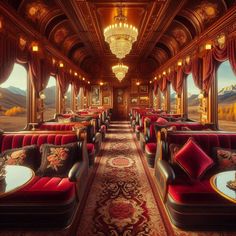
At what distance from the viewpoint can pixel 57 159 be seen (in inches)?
125

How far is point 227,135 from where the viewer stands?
3629mm

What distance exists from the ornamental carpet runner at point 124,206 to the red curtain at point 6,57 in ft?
10.4

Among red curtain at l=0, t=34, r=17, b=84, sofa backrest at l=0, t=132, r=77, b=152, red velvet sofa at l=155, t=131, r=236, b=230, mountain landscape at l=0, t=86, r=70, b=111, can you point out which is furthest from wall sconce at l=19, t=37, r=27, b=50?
red velvet sofa at l=155, t=131, r=236, b=230

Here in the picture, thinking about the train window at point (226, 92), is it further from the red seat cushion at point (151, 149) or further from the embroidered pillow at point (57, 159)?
the embroidered pillow at point (57, 159)

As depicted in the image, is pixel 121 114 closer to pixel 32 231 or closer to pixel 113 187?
pixel 113 187

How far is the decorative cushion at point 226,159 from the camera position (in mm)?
3090

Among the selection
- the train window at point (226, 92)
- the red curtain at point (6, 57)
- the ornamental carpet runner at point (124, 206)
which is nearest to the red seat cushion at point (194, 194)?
the ornamental carpet runner at point (124, 206)

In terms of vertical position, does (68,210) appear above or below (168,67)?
below

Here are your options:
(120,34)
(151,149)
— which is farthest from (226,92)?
(120,34)

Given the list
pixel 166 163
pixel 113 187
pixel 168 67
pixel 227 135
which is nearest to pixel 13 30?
pixel 113 187

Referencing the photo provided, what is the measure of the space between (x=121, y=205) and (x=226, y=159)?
5.70 feet

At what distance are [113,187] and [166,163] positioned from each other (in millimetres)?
1316

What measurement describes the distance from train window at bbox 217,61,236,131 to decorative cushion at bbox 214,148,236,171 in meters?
4.33

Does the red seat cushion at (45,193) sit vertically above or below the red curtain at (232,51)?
below
